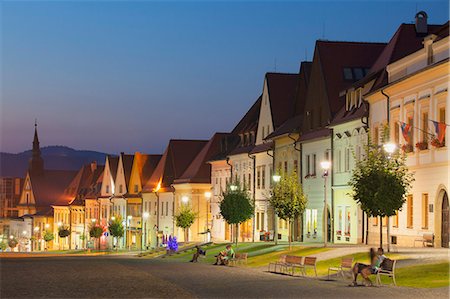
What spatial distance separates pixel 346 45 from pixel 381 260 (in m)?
39.8

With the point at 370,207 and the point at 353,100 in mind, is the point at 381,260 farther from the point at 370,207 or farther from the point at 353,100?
the point at 353,100

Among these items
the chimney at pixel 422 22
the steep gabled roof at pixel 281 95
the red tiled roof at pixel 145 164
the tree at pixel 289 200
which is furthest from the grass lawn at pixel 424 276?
the red tiled roof at pixel 145 164

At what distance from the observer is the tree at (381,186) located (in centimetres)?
4506

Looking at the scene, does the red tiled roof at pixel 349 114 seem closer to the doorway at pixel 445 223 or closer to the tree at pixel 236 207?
the tree at pixel 236 207

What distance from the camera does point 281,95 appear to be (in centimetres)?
8606

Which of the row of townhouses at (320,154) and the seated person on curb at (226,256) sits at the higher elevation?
the row of townhouses at (320,154)

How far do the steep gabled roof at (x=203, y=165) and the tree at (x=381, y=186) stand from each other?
62.1m

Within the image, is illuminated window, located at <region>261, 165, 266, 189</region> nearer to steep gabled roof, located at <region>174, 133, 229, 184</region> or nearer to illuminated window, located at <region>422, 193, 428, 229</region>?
steep gabled roof, located at <region>174, 133, 229, 184</region>

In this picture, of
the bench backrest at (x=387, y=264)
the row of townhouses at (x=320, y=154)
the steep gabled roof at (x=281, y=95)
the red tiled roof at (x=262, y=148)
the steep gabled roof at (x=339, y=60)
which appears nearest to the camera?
the bench backrest at (x=387, y=264)

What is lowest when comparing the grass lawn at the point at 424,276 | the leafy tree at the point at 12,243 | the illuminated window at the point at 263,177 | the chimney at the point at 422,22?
the leafy tree at the point at 12,243

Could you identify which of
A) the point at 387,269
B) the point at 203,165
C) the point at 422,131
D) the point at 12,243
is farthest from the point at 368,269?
the point at 12,243

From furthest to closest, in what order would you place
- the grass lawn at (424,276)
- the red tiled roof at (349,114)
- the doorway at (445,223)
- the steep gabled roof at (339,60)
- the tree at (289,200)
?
the steep gabled roof at (339,60) → the red tiled roof at (349,114) → the tree at (289,200) → the doorway at (445,223) → the grass lawn at (424,276)

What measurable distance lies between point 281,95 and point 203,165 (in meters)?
27.3

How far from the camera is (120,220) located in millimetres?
115938
